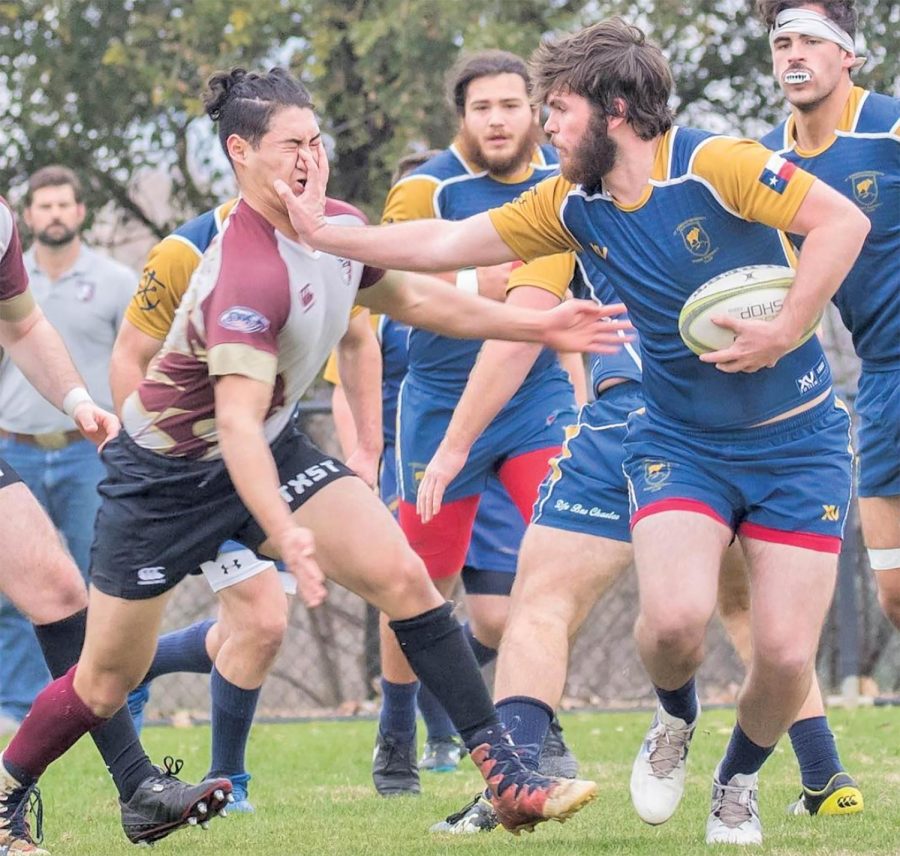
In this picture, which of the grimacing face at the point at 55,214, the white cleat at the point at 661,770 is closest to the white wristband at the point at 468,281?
the white cleat at the point at 661,770

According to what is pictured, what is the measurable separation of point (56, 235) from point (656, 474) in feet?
16.1

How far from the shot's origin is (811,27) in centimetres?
551

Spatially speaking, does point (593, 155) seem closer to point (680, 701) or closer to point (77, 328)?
point (680, 701)

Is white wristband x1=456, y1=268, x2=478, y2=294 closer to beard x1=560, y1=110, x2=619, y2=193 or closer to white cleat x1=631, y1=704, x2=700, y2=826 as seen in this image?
beard x1=560, y1=110, x2=619, y2=193

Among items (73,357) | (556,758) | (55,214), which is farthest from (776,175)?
(55,214)

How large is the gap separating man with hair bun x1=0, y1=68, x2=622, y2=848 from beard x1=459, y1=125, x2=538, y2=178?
80.6 inches

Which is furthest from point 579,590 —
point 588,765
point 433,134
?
point 433,134

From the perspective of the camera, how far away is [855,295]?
5.62 metres

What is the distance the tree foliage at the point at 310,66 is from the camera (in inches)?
446

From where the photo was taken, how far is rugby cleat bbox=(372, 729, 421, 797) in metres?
6.57

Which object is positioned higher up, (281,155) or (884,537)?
(281,155)

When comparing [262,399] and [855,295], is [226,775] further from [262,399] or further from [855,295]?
[855,295]

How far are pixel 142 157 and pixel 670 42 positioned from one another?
154 inches

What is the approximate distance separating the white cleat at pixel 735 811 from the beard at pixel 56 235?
511 cm
